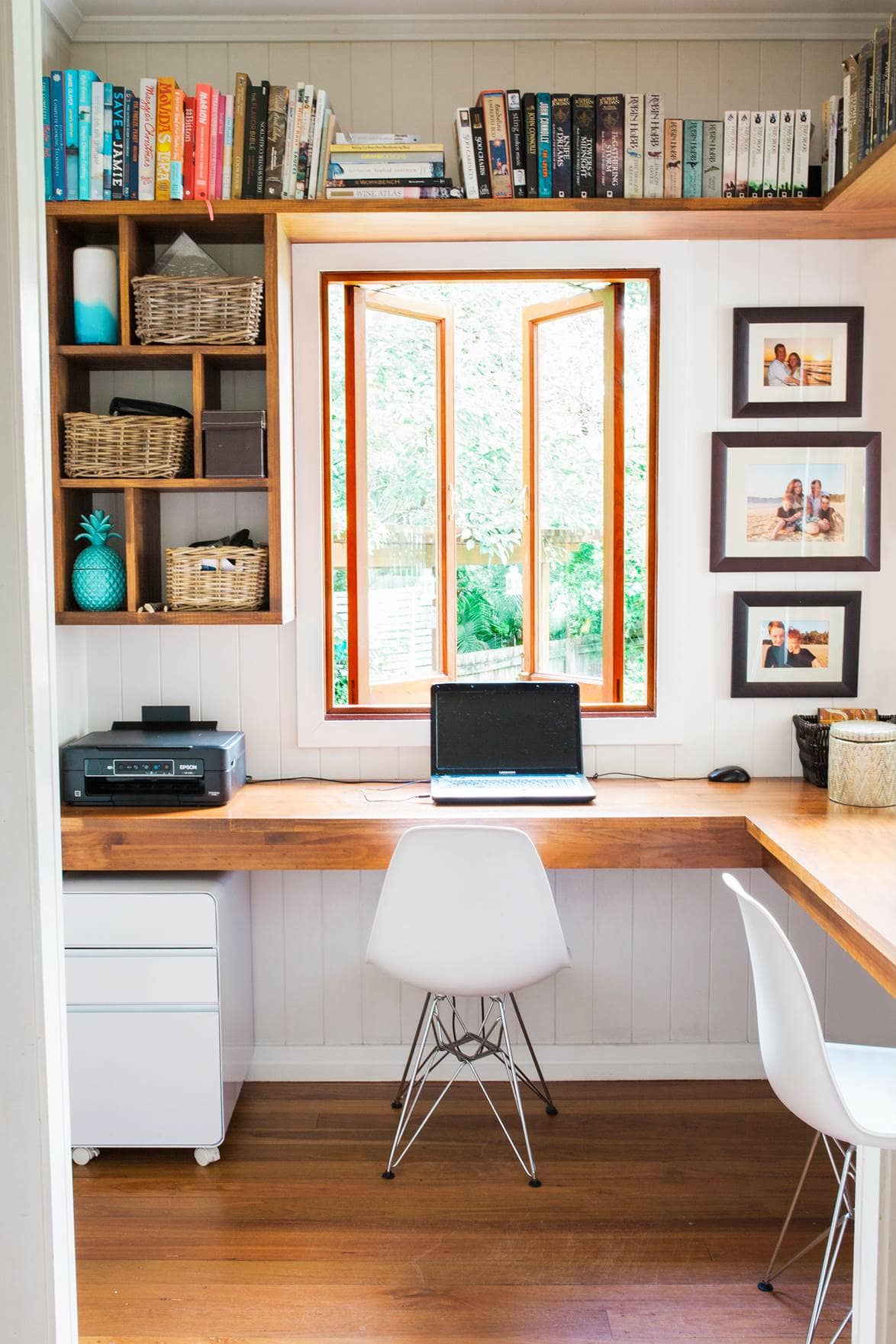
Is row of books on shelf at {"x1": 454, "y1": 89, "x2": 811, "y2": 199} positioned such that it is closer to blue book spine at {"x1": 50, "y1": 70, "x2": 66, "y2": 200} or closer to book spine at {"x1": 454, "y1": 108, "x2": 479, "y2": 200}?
book spine at {"x1": 454, "y1": 108, "x2": 479, "y2": 200}

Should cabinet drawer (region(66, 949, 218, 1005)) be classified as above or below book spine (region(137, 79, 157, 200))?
below

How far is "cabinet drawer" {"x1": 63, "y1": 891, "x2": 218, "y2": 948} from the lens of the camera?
A: 2.62 m

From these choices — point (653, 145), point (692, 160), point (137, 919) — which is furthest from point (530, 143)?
point (137, 919)

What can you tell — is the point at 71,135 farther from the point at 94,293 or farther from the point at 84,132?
the point at 94,293

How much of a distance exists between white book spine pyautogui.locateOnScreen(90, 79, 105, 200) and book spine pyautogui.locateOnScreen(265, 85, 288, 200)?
40 cm

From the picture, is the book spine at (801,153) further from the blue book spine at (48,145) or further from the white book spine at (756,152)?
the blue book spine at (48,145)

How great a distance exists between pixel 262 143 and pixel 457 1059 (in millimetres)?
2401

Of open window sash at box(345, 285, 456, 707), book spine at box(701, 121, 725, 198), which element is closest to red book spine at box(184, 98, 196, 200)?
open window sash at box(345, 285, 456, 707)

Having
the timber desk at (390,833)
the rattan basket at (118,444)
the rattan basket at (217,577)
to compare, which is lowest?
the timber desk at (390,833)

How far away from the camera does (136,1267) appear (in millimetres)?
2266

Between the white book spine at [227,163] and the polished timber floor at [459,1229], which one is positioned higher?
the white book spine at [227,163]

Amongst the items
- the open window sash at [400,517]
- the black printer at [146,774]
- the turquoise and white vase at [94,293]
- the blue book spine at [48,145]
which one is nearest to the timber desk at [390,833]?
the black printer at [146,774]

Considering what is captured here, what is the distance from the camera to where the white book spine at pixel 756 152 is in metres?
2.68

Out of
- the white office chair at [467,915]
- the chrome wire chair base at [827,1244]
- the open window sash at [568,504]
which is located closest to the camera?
the chrome wire chair base at [827,1244]
